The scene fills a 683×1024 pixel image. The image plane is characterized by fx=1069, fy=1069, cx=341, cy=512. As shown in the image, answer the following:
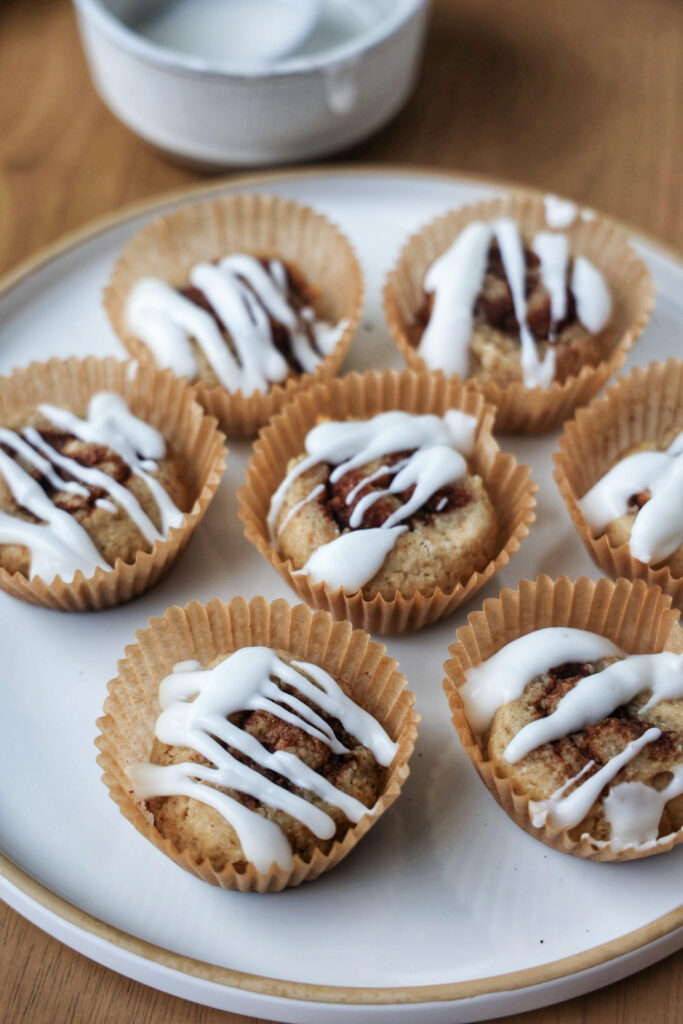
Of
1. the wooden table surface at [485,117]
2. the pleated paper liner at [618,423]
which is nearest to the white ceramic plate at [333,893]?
the pleated paper liner at [618,423]

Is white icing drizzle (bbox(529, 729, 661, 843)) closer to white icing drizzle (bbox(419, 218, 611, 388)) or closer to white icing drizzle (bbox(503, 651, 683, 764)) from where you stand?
white icing drizzle (bbox(503, 651, 683, 764))

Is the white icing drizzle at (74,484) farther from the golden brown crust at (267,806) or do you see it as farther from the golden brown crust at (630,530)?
the golden brown crust at (630,530)

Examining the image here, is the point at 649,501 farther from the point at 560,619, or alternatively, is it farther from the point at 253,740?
the point at 253,740

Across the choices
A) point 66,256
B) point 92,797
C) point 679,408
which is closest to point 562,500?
point 679,408

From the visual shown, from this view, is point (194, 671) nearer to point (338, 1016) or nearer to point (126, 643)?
point (126, 643)

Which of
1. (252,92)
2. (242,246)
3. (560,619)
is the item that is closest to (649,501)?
(560,619)

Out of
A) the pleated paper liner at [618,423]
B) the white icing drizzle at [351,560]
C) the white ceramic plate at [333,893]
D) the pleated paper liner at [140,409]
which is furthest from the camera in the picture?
the pleated paper liner at [618,423]
